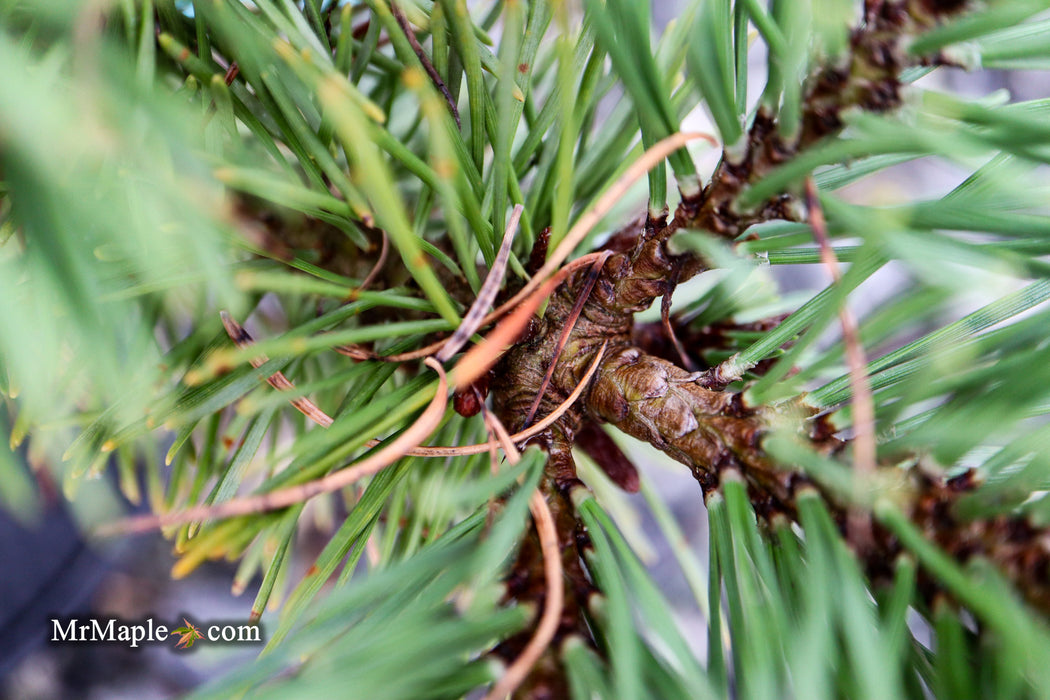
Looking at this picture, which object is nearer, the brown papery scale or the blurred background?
the brown papery scale

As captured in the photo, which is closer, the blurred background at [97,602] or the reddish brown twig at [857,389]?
the reddish brown twig at [857,389]

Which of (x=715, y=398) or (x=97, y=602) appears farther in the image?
(x=97, y=602)

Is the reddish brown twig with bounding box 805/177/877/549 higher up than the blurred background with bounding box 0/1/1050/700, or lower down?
higher up

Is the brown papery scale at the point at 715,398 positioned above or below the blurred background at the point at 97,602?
above

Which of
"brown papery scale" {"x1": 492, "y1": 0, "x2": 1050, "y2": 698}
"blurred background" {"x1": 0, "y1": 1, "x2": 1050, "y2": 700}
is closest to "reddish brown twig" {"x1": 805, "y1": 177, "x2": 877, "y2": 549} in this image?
"brown papery scale" {"x1": 492, "y1": 0, "x2": 1050, "y2": 698}

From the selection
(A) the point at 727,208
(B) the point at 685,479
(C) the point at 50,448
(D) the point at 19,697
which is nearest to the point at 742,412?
(A) the point at 727,208

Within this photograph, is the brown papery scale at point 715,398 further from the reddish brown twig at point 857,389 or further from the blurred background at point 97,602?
the blurred background at point 97,602

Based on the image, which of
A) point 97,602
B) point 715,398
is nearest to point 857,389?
point 715,398

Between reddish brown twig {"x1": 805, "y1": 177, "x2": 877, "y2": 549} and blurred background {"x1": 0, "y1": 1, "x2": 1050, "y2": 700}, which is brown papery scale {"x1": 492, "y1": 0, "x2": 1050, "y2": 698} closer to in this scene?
reddish brown twig {"x1": 805, "y1": 177, "x2": 877, "y2": 549}

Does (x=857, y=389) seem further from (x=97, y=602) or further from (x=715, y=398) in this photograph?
(x=97, y=602)

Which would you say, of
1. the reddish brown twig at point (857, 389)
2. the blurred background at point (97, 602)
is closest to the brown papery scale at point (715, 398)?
the reddish brown twig at point (857, 389)

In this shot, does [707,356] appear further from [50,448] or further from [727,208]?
[50,448]
